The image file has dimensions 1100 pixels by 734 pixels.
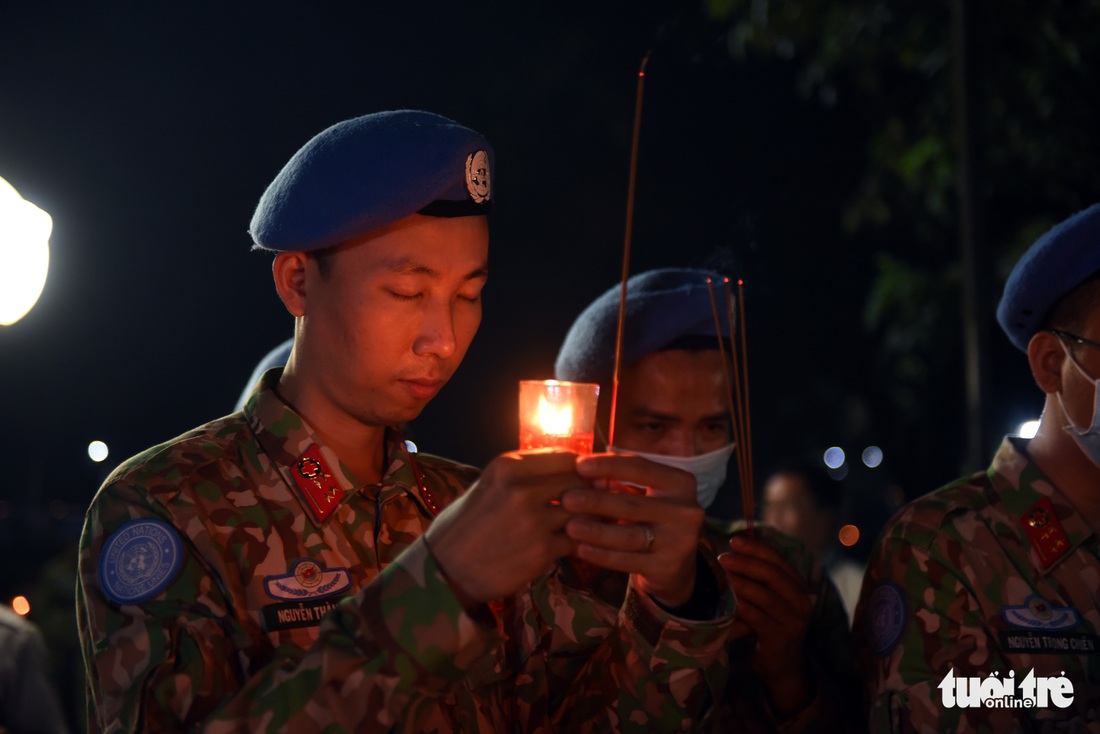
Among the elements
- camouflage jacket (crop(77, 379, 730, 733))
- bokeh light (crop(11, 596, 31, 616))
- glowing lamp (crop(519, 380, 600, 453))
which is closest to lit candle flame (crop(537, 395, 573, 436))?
glowing lamp (crop(519, 380, 600, 453))

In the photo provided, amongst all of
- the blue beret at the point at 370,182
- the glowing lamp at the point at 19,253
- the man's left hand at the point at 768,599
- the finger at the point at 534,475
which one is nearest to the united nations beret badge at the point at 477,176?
the blue beret at the point at 370,182

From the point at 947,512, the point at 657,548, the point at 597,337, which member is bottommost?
the point at 947,512

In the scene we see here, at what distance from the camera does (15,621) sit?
486 cm

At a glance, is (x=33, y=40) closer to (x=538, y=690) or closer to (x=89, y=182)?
(x=89, y=182)

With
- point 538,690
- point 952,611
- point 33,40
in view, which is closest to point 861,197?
point 33,40

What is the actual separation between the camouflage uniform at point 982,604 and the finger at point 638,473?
1278 millimetres

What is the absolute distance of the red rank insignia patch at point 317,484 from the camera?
2.76 metres

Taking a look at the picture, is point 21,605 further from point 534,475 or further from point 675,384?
point 534,475

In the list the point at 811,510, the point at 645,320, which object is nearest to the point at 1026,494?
the point at 645,320

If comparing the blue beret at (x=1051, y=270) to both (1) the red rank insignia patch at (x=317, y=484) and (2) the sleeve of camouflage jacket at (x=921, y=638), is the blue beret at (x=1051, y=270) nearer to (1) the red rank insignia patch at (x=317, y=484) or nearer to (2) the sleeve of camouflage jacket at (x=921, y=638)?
(2) the sleeve of camouflage jacket at (x=921, y=638)

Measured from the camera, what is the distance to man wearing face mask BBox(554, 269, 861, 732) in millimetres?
3492

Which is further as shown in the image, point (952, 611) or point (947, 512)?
point (947, 512)

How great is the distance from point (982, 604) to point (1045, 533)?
0.35m

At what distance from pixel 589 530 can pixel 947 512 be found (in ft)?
5.75
